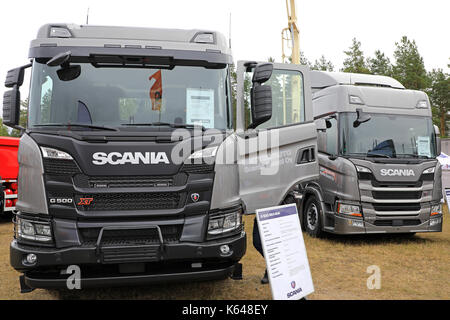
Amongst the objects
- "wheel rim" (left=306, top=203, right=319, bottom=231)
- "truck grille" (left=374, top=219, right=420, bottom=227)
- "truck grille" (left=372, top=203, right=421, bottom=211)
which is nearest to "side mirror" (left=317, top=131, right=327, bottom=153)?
"wheel rim" (left=306, top=203, right=319, bottom=231)

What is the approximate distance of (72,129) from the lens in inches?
164

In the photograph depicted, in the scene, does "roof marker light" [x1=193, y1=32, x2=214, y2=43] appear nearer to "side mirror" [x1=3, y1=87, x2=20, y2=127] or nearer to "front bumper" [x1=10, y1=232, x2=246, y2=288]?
"side mirror" [x1=3, y1=87, x2=20, y2=127]

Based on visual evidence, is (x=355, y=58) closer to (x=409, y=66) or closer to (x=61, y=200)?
(x=409, y=66)

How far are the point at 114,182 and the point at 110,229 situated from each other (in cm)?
44

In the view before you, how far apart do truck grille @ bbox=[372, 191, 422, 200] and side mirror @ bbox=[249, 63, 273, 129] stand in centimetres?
439

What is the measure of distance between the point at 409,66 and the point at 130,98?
40.3 metres

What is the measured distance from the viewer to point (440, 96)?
148 ft

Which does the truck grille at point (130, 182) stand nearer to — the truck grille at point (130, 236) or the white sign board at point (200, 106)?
the truck grille at point (130, 236)

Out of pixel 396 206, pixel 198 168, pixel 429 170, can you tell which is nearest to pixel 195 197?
pixel 198 168

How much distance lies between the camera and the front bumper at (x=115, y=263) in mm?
3859

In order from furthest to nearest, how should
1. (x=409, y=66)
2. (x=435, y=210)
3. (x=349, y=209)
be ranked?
1. (x=409, y=66)
2. (x=435, y=210)
3. (x=349, y=209)

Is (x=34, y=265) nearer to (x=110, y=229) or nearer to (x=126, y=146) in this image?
(x=110, y=229)

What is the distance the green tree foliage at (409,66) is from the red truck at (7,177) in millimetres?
35427

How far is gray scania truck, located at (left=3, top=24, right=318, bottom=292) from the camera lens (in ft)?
13.0
